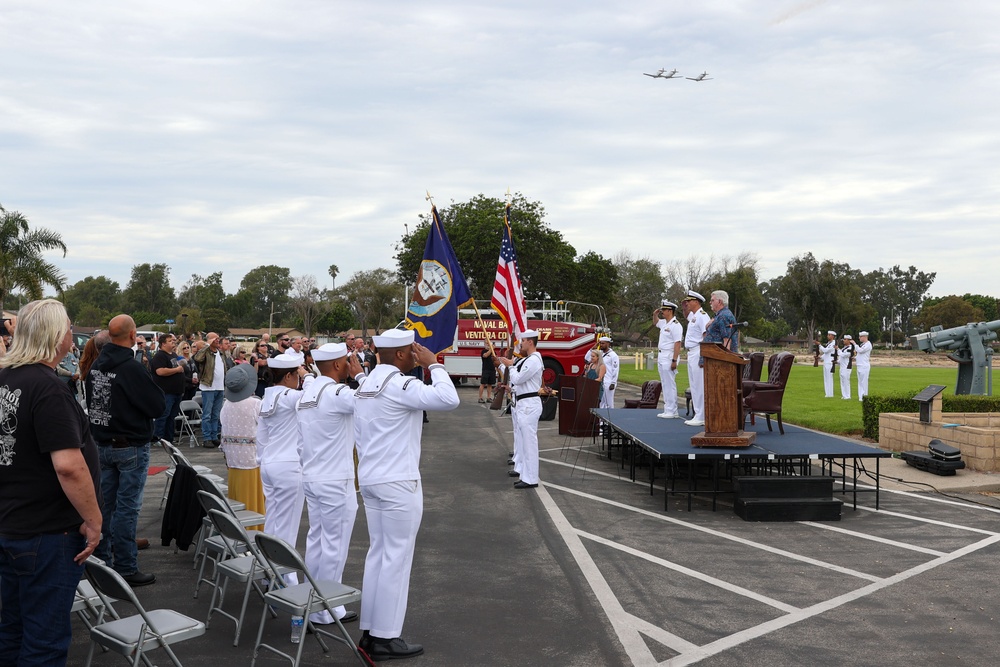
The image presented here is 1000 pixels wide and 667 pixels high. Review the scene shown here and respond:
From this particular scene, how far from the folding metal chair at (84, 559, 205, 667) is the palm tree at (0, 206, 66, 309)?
30.4m

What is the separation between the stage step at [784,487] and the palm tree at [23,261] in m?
29.4

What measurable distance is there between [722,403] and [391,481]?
607cm

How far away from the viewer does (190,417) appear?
17438mm

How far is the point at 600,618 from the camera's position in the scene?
591 cm

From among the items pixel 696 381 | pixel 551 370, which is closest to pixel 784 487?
pixel 696 381

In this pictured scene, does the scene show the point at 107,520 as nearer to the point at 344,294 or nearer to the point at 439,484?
the point at 439,484

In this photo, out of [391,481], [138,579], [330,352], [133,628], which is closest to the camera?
[133,628]

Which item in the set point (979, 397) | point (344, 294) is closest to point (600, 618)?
point (979, 397)

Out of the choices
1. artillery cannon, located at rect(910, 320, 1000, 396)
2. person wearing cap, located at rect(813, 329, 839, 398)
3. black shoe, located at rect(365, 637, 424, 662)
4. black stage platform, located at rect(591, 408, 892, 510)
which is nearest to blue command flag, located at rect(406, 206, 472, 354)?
black stage platform, located at rect(591, 408, 892, 510)

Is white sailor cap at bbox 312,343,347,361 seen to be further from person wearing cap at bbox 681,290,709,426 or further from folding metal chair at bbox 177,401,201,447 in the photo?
folding metal chair at bbox 177,401,201,447

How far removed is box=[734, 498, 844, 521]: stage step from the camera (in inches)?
368

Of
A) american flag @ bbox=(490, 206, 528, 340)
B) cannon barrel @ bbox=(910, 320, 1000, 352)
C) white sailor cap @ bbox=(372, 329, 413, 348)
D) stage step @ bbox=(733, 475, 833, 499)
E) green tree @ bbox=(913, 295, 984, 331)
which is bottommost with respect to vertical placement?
stage step @ bbox=(733, 475, 833, 499)

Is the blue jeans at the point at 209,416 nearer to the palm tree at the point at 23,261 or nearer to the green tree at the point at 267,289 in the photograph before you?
the palm tree at the point at 23,261

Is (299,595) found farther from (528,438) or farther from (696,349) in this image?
(696,349)
